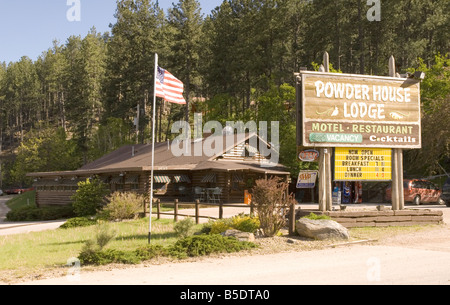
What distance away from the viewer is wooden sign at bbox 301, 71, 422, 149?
1680cm

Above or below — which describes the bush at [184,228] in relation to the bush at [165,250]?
above

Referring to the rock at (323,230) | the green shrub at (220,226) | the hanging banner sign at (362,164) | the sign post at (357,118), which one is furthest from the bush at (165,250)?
the hanging banner sign at (362,164)

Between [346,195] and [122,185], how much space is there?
52.1ft

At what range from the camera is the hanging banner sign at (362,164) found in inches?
677

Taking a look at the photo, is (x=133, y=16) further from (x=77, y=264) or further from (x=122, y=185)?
(x=77, y=264)

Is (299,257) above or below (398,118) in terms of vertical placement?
below

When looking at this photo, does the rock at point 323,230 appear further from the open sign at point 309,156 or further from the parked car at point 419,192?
the parked car at point 419,192

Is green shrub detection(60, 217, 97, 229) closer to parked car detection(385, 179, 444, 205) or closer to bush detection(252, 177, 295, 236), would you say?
bush detection(252, 177, 295, 236)

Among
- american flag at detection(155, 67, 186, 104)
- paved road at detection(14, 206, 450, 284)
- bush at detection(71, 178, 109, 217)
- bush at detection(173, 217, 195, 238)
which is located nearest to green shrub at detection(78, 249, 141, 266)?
paved road at detection(14, 206, 450, 284)

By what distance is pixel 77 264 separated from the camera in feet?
36.4

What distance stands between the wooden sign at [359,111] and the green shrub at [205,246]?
5.37 m

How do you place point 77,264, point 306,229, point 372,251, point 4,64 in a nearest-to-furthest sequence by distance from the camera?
point 77,264 < point 372,251 < point 306,229 < point 4,64

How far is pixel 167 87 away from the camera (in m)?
16.7
